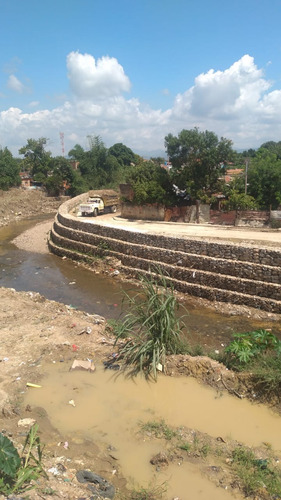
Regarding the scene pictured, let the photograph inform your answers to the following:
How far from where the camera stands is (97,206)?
25.6 meters

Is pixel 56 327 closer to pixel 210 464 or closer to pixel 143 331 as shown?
pixel 143 331

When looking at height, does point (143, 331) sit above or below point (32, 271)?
above

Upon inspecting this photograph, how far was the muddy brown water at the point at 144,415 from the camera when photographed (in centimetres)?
434

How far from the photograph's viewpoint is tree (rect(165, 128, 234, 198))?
19.6 m

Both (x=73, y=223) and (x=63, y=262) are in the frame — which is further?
(x=73, y=223)

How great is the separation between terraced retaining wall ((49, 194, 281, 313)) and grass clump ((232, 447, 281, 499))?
5.33 m

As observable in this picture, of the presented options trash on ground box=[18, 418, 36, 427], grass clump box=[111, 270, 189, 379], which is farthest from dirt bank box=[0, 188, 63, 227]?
trash on ground box=[18, 418, 36, 427]

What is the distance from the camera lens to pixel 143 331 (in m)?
6.70

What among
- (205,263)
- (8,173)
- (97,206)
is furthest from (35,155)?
(205,263)

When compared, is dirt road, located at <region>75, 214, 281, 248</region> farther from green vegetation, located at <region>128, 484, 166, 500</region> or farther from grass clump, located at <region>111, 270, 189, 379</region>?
green vegetation, located at <region>128, 484, 166, 500</region>

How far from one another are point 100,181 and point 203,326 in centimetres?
3456

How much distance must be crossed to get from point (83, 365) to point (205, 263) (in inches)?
289

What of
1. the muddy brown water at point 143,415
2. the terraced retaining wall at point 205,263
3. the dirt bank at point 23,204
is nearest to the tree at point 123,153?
the dirt bank at point 23,204

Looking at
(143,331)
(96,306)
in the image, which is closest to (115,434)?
(143,331)
